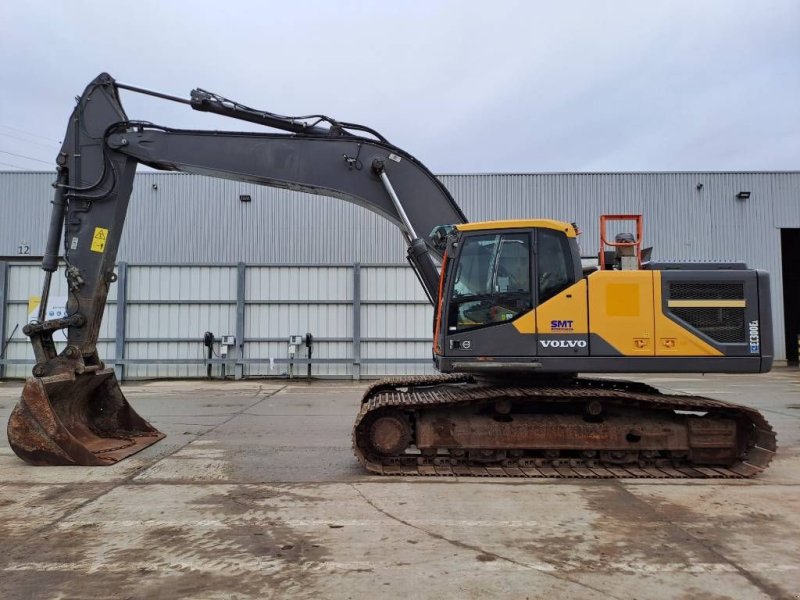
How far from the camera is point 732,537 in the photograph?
419 cm

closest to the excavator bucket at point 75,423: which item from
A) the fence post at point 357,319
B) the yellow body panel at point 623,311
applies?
the yellow body panel at point 623,311

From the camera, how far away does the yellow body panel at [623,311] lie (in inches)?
228

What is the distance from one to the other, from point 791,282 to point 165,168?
26800 millimetres

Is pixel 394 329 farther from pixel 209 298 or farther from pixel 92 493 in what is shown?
pixel 92 493

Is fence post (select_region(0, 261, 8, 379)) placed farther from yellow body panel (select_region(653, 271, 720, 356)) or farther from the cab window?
yellow body panel (select_region(653, 271, 720, 356))

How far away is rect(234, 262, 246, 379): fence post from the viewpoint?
55.7 feet

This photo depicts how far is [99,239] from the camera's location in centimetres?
693

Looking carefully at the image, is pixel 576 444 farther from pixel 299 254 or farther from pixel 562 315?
pixel 299 254

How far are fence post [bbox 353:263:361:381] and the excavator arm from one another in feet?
32.4

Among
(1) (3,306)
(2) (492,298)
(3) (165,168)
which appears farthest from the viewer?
(1) (3,306)

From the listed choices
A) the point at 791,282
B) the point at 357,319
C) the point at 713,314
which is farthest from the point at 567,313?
the point at 791,282

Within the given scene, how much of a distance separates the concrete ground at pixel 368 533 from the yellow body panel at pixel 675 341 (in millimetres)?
1345

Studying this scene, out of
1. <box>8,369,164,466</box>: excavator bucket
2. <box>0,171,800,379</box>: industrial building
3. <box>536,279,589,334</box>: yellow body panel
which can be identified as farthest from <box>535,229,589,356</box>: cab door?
<box>0,171,800,379</box>: industrial building

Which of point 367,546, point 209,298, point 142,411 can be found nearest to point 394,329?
point 209,298
